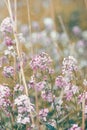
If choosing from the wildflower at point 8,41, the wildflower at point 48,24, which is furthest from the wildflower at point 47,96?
the wildflower at point 48,24

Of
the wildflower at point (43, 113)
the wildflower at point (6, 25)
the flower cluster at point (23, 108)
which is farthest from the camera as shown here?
the wildflower at point (6, 25)

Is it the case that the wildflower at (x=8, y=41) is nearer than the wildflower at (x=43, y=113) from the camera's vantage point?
No

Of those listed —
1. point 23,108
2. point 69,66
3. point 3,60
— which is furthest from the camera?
point 3,60

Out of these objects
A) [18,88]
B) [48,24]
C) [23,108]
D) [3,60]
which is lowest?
[23,108]

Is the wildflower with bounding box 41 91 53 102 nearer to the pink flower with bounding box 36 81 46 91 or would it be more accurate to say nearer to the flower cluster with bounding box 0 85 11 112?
the pink flower with bounding box 36 81 46 91

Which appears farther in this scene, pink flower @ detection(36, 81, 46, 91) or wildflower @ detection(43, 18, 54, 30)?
wildflower @ detection(43, 18, 54, 30)

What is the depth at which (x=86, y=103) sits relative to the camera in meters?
1.72

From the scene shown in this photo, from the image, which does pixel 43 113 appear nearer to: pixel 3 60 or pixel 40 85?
pixel 40 85

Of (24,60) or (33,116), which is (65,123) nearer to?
(33,116)

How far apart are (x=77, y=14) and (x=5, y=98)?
3.80 m

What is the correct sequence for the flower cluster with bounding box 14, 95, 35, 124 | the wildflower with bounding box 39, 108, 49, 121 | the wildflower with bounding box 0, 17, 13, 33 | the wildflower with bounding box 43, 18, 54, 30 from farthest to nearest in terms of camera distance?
1. the wildflower with bounding box 43, 18, 54, 30
2. the wildflower with bounding box 0, 17, 13, 33
3. the wildflower with bounding box 39, 108, 49, 121
4. the flower cluster with bounding box 14, 95, 35, 124

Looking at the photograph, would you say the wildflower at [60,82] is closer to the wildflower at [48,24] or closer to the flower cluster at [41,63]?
the flower cluster at [41,63]

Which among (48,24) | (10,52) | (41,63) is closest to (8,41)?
(10,52)

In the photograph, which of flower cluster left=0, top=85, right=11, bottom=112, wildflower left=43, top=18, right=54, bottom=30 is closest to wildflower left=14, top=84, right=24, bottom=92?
flower cluster left=0, top=85, right=11, bottom=112
